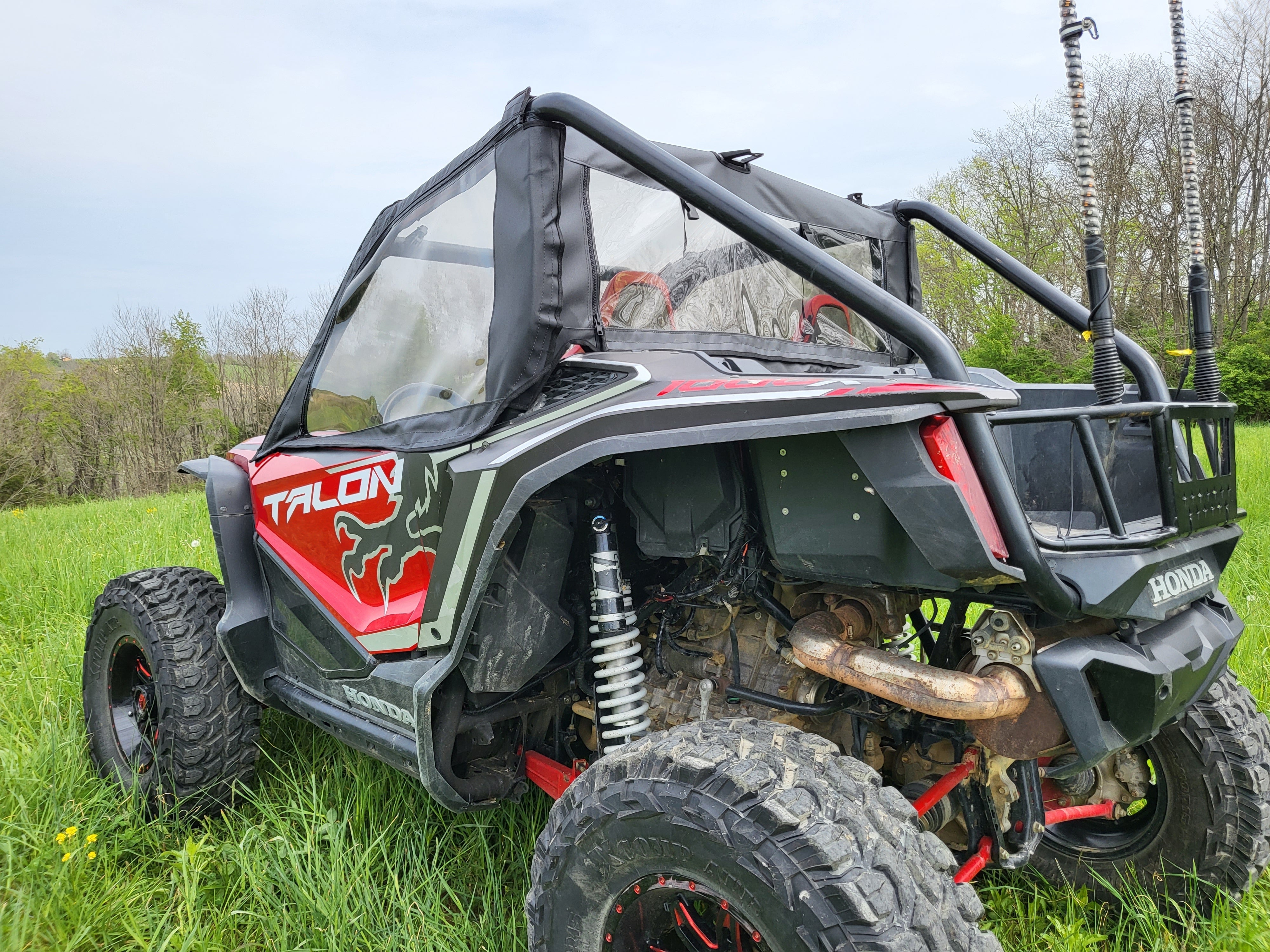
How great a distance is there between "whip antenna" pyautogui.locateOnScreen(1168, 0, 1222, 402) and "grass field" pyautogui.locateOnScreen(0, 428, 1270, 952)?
53.7 inches

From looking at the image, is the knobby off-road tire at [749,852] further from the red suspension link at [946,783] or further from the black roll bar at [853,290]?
the black roll bar at [853,290]

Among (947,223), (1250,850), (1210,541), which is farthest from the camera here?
(947,223)

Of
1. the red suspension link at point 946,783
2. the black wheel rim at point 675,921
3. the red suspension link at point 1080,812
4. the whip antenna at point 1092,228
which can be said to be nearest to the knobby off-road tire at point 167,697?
the black wheel rim at point 675,921

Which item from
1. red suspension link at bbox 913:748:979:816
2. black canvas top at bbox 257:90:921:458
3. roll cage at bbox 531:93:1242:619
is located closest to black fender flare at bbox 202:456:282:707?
black canvas top at bbox 257:90:921:458

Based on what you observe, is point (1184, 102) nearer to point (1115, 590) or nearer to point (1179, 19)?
point (1179, 19)

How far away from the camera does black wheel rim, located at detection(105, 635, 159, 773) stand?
3289 mm

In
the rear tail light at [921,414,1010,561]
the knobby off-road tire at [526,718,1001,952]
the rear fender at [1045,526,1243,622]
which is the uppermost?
the rear tail light at [921,414,1010,561]

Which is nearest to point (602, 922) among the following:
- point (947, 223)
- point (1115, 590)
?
point (1115, 590)

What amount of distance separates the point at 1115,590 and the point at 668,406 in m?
0.89

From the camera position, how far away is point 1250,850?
2.13 metres

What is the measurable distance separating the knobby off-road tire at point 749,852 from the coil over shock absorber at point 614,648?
0.20 m

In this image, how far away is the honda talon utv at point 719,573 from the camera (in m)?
1.47

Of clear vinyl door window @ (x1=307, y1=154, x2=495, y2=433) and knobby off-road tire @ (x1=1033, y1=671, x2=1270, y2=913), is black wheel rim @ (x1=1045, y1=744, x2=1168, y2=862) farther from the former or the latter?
clear vinyl door window @ (x1=307, y1=154, x2=495, y2=433)

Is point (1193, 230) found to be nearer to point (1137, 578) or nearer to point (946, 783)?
point (1137, 578)
